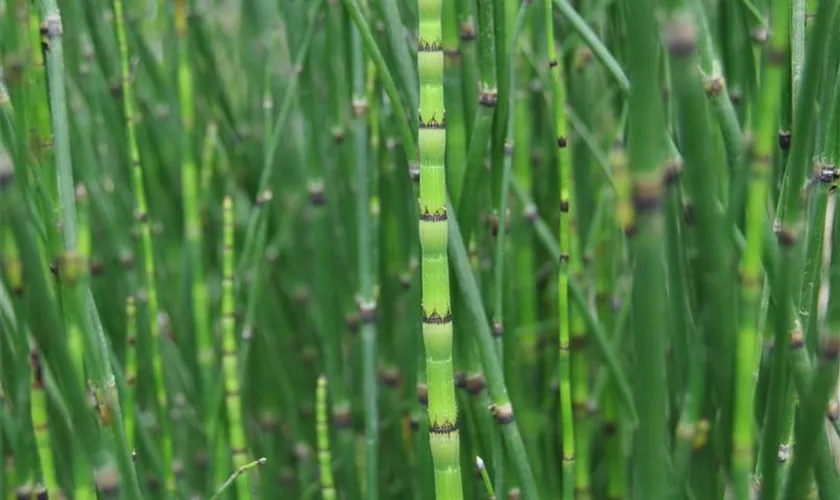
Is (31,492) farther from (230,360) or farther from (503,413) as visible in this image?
(503,413)

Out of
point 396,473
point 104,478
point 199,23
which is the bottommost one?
point 396,473

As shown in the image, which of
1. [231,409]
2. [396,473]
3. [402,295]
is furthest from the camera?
[402,295]

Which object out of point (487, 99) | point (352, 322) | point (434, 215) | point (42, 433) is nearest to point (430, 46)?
point (434, 215)

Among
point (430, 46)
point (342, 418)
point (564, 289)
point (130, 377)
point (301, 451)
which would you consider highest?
point (430, 46)

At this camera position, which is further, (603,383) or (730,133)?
(603,383)

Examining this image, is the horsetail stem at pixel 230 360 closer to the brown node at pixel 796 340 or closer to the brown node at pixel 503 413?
the brown node at pixel 503 413

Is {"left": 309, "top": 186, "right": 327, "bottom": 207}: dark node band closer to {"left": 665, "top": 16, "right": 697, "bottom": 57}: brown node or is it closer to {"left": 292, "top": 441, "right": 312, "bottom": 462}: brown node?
{"left": 292, "top": 441, "right": 312, "bottom": 462}: brown node

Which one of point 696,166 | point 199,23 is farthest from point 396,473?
point 696,166

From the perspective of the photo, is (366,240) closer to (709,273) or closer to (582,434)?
(582,434)

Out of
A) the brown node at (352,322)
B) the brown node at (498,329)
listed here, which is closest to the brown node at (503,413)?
the brown node at (498,329)
